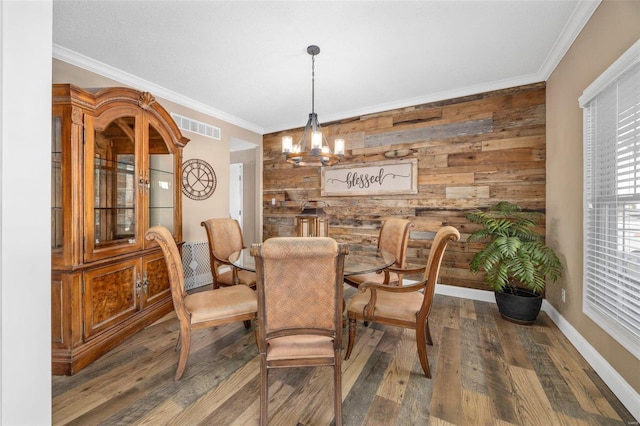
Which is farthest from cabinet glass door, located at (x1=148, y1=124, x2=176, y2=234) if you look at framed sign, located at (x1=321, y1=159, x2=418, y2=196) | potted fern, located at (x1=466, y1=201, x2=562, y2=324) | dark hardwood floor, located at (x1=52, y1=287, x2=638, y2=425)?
potted fern, located at (x1=466, y1=201, x2=562, y2=324)

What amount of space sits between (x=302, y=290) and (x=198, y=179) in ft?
10.6

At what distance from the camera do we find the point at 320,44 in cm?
237

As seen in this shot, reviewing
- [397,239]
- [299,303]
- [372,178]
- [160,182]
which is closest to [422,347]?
[299,303]

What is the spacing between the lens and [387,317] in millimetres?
1817

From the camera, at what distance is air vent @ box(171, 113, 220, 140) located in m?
3.59

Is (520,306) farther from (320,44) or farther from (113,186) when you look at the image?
(113,186)

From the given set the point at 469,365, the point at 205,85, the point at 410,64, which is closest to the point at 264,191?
the point at 205,85

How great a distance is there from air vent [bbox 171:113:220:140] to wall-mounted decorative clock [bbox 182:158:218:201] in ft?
1.42

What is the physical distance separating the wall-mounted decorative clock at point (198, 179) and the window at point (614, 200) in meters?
4.29

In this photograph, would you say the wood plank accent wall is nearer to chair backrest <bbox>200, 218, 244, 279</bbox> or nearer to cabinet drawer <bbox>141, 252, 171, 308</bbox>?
chair backrest <bbox>200, 218, 244, 279</bbox>

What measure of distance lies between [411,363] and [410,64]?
2828 mm

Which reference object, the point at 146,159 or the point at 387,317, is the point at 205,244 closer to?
the point at 146,159

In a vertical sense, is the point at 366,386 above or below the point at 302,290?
below

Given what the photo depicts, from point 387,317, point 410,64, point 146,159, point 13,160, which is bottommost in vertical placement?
point 387,317
